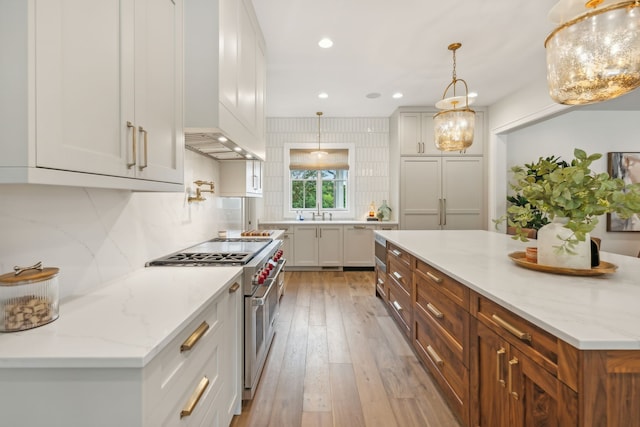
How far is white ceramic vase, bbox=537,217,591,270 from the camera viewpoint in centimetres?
136

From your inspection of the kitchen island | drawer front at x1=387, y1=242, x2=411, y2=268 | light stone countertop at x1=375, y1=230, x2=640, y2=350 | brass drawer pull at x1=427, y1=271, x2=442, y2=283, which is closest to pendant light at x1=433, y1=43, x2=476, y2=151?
drawer front at x1=387, y1=242, x2=411, y2=268

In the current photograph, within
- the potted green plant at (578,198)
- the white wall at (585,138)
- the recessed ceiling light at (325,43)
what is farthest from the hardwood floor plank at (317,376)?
the white wall at (585,138)

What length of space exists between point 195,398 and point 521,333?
1181mm

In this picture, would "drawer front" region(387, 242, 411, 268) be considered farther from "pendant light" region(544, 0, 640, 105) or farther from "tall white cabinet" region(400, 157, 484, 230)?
"tall white cabinet" region(400, 157, 484, 230)

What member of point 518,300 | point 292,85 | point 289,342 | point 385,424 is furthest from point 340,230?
point 518,300

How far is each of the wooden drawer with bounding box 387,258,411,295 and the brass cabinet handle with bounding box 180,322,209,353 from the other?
169 cm

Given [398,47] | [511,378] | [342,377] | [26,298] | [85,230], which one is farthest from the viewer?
[398,47]

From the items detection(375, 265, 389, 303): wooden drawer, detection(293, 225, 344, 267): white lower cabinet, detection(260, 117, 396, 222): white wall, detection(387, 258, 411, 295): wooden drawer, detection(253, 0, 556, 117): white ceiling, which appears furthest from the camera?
detection(260, 117, 396, 222): white wall

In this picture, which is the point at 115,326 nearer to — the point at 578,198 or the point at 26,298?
the point at 26,298

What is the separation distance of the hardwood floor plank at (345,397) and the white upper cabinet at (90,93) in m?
1.56

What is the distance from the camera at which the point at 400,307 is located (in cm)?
262

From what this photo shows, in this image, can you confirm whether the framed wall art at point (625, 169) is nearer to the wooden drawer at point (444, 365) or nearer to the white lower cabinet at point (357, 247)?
the white lower cabinet at point (357, 247)

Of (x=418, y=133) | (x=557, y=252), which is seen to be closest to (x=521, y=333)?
(x=557, y=252)

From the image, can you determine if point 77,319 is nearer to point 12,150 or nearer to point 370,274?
point 12,150
